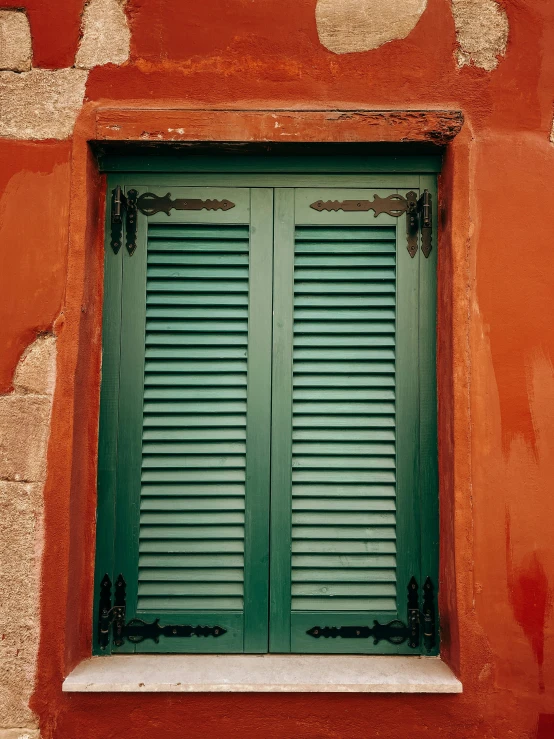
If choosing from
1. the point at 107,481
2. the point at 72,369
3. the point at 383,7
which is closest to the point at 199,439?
the point at 107,481

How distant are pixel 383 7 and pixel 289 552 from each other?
2115 millimetres

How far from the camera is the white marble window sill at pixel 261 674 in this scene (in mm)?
2268

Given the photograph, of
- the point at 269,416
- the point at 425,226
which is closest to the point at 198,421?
the point at 269,416

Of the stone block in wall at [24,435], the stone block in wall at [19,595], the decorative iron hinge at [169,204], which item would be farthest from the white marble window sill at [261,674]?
the decorative iron hinge at [169,204]

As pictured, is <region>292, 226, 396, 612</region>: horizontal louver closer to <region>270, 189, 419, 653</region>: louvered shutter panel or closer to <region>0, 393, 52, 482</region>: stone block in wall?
<region>270, 189, 419, 653</region>: louvered shutter panel

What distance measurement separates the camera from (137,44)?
8.23 ft

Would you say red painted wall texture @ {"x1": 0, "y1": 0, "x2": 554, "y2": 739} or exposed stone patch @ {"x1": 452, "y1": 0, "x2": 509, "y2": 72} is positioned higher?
exposed stone patch @ {"x1": 452, "y1": 0, "x2": 509, "y2": 72}

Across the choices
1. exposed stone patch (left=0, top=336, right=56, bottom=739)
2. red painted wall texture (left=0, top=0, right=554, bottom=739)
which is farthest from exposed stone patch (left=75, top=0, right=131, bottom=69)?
exposed stone patch (left=0, top=336, right=56, bottom=739)

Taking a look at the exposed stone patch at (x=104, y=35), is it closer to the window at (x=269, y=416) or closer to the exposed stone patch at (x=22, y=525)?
the window at (x=269, y=416)

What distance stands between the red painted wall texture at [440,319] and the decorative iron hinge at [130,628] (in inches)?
3.1

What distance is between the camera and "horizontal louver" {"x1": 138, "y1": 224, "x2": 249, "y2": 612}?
2492mm

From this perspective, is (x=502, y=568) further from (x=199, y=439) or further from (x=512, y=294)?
(x=199, y=439)

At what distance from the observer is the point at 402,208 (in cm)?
259

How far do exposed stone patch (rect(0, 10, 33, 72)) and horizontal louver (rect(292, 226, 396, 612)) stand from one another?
48.9 inches
